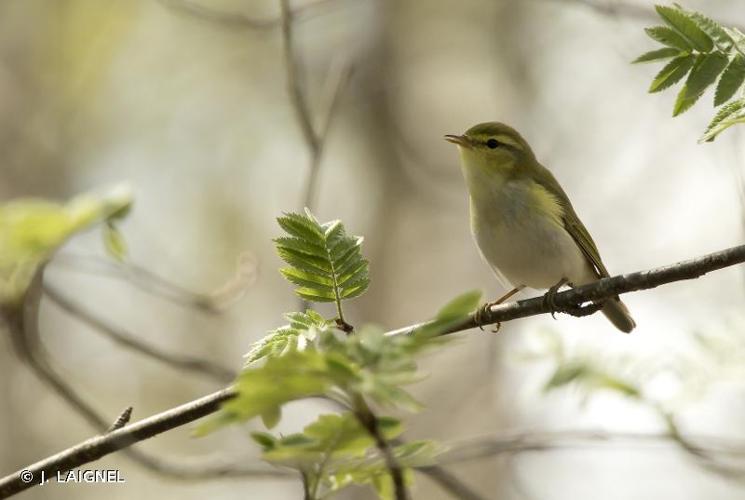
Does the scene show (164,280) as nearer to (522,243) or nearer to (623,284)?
(522,243)

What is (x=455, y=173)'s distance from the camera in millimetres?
10414

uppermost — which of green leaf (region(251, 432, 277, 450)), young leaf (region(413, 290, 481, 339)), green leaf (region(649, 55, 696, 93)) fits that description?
green leaf (region(649, 55, 696, 93))

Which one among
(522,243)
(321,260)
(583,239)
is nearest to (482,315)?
(321,260)

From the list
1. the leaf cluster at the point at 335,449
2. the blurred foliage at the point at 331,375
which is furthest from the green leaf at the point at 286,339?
the leaf cluster at the point at 335,449

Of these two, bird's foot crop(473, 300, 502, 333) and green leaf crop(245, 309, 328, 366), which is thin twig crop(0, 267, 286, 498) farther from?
bird's foot crop(473, 300, 502, 333)

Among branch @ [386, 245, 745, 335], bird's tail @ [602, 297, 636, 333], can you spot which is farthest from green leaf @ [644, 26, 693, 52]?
bird's tail @ [602, 297, 636, 333]

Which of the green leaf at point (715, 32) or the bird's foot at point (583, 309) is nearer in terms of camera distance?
the green leaf at point (715, 32)

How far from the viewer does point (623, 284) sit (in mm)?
1965

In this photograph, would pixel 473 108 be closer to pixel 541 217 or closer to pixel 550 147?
pixel 550 147

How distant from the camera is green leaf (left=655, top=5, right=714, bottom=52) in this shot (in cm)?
185

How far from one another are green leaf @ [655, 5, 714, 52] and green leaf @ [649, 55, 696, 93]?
32mm

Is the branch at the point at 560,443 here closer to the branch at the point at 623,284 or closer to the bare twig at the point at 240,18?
the branch at the point at 623,284

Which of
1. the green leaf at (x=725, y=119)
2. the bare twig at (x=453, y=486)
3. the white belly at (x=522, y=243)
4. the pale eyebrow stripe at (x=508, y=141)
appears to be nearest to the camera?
the green leaf at (x=725, y=119)

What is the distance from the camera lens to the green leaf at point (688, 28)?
6.08ft
